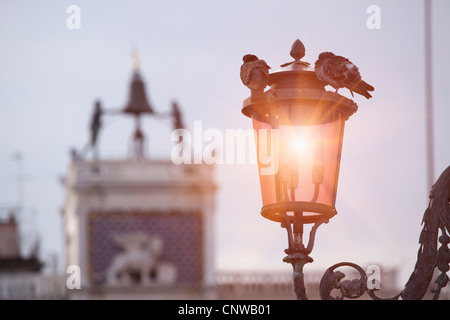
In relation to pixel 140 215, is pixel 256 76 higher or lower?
higher

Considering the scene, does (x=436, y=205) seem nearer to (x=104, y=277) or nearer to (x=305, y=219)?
(x=305, y=219)

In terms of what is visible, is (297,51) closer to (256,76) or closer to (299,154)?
(256,76)

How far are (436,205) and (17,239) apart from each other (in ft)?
217

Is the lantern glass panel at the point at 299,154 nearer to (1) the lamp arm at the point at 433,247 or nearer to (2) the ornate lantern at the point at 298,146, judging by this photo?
(2) the ornate lantern at the point at 298,146

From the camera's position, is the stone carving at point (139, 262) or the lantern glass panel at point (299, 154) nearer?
the lantern glass panel at point (299, 154)

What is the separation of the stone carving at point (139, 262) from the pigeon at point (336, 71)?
204ft

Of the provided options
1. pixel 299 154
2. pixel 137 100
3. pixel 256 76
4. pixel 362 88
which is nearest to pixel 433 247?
pixel 299 154

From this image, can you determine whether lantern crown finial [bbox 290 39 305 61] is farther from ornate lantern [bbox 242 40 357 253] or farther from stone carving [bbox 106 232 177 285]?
stone carving [bbox 106 232 177 285]

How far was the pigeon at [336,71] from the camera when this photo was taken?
1354 centimetres

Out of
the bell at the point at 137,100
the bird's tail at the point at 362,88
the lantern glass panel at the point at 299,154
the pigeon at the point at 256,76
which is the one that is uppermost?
the pigeon at the point at 256,76

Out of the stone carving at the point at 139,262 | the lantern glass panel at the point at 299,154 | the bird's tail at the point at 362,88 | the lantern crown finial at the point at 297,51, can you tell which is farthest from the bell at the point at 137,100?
the lantern glass panel at the point at 299,154

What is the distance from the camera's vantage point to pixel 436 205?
518 inches

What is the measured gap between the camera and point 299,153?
13.5m

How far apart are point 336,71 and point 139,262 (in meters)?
63.3
